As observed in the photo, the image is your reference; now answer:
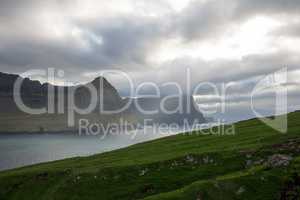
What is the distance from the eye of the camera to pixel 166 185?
37281 millimetres

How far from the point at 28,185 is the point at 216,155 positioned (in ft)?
89.0

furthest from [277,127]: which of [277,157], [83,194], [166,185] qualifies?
[83,194]

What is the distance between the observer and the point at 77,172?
155 feet

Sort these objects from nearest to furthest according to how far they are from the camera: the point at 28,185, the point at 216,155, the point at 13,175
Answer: the point at 216,155, the point at 28,185, the point at 13,175

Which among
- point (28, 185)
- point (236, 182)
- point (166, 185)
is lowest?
→ point (28, 185)

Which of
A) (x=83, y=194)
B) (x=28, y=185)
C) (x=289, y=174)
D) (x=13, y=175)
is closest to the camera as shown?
(x=289, y=174)

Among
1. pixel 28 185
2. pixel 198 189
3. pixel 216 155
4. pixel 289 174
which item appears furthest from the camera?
pixel 28 185

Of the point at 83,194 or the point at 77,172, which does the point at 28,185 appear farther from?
the point at 83,194

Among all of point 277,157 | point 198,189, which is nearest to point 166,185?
point 198,189

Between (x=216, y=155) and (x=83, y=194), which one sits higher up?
(x=216, y=155)

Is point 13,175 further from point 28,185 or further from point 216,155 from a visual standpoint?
point 216,155

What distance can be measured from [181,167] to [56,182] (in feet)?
57.3

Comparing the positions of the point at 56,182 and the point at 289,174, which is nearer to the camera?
the point at 289,174

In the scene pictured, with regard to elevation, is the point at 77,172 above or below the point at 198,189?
below
